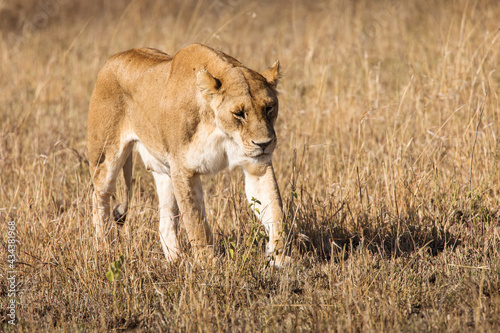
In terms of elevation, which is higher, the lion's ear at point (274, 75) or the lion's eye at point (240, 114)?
the lion's ear at point (274, 75)

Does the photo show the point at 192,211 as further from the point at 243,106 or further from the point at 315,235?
the point at 315,235

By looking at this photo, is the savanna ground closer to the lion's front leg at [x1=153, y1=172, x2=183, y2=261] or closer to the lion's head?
the lion's front leg at [x1=153, y1=172, x2=183, y2=261]

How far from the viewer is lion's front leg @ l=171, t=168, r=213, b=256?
3.72m

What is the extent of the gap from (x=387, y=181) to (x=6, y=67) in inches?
266

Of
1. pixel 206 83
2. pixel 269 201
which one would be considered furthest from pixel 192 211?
pixel 206 83

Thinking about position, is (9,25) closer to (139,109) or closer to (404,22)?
(404,22)

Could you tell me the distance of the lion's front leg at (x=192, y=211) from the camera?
3.72 metres

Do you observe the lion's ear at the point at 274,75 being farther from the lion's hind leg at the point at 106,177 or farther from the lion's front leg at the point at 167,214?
the lion's hind leg at the point at 106,177

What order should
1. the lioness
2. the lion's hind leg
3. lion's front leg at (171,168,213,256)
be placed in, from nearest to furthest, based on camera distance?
the lioness < lion's front leg at (171,168,213,256) < the lion's hind leg

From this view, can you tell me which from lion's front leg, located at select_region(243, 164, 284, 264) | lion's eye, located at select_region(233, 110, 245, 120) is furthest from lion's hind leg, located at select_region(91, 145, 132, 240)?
lion's eye, located at select_region(233, 110, 245, 120)

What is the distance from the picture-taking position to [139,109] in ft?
13.7

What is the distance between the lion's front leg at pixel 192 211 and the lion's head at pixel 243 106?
0.47 m

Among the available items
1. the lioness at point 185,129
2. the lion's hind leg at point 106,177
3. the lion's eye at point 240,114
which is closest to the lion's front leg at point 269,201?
the lioness at point 185,129

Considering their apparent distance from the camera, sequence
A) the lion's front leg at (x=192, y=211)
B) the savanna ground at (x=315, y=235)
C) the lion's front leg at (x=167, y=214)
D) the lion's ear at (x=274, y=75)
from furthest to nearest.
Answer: the lion's front leg at (x=167, y=214) < the lion's front leg at (x=192, y=211) < the lion's ear at (x=274, y=75) < the savanna ground at (x=315, y=235)
